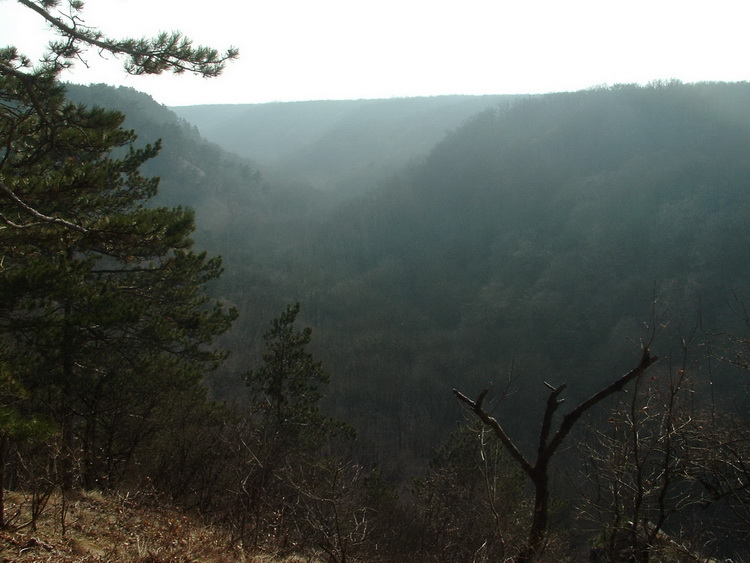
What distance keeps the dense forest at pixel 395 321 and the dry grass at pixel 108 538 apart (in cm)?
19

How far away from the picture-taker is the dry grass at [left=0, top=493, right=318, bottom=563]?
341cm

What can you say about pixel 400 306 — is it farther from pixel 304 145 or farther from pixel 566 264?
pixel 304 145

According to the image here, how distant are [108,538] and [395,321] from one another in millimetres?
54070

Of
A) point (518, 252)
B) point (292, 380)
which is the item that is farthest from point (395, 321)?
point (292, 380)

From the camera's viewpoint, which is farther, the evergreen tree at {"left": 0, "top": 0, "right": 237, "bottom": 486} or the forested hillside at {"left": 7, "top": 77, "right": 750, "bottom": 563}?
the forested hillside at {"left": 7, "top": 77, "right": 750, "bottom": 563}

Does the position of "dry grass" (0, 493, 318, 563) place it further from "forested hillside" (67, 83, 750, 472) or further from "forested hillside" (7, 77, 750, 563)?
"forested hillside" (67, 83, 750, 472)

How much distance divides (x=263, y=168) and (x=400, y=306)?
47.3 m

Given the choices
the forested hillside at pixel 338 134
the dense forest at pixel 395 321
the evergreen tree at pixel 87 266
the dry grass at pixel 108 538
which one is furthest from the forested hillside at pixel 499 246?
the dry grass at pixel 108 538

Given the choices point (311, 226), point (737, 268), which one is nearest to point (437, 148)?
point (311, 226)

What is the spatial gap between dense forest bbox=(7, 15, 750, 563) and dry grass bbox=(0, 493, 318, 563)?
186 mm

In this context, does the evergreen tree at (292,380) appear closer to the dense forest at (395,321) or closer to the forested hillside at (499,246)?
the dense forest at (395,321)

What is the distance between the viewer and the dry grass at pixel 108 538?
3410 millimetres

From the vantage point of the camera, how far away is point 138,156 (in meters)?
8.58

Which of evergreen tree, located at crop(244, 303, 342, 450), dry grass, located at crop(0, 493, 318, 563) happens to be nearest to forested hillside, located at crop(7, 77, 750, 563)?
evergreen tree, located at crop(244, 303, 342, 450)
